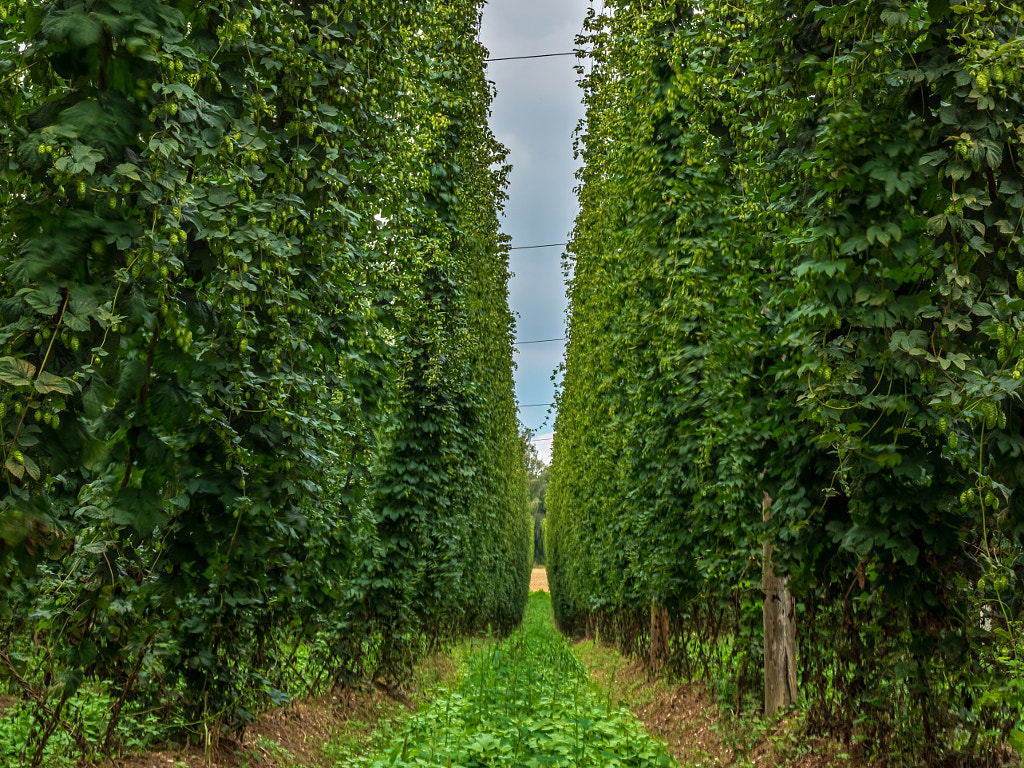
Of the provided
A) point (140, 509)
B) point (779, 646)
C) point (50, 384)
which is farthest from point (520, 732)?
point (50, 384)

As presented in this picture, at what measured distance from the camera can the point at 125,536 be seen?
3.52m

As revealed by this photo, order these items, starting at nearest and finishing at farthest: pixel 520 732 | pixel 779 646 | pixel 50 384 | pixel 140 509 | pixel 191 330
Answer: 1. pixel 50 384
2. pixel 140 509
3. pixel 191 330
4. pixel 779 646
5. pixel 520 732

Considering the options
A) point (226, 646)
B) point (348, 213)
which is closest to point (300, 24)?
point (348, 213)

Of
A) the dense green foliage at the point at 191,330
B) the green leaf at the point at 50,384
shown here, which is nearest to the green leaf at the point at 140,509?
the dense green foliage at the point at 191,330

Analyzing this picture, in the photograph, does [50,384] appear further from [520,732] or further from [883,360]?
[520,732]

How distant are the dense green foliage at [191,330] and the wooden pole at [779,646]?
10.7ft

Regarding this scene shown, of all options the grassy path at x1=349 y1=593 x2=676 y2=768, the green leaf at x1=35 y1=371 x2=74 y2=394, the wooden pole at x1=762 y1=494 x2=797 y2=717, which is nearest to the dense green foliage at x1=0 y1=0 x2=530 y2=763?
the green leaf at x1=35 y1=371 x2=74 y2=394

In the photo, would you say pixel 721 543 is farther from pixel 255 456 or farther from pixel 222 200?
pixel 222 200

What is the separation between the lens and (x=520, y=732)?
21.2 ft

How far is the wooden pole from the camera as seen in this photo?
20.3 ft

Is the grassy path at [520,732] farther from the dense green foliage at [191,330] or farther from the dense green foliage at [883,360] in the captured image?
the dense green foliage at [883,360]

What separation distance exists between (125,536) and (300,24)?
3.19 m

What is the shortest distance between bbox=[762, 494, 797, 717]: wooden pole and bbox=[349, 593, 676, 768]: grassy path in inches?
38.9

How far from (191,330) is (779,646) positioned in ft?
16.4
